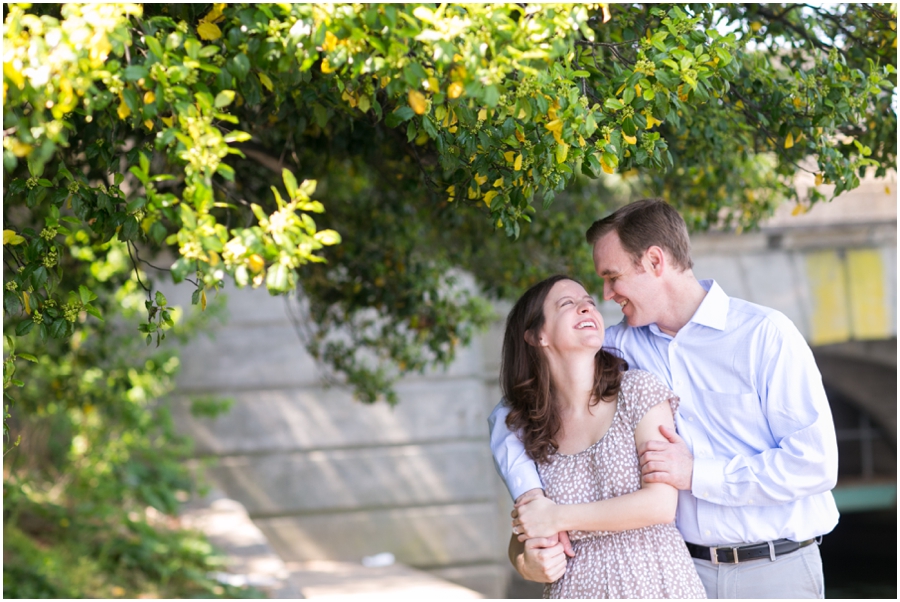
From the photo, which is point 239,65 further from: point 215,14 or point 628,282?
point 628,282

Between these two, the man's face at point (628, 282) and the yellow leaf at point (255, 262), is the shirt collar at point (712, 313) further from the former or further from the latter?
the yellow leaf at point (255, 262)

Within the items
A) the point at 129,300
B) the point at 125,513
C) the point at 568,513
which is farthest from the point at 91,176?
the point at 125,513

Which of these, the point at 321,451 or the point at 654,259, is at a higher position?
the point at 654,259

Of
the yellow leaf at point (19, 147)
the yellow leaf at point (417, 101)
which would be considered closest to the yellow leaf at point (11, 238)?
the yellow leaf at point (19, 147)

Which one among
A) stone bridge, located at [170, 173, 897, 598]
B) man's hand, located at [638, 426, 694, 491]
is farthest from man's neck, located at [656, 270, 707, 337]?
stone bridge, located at [170, 173, 897, 598]

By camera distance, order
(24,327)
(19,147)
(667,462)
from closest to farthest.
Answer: (19,147), (24,327), (667,462)

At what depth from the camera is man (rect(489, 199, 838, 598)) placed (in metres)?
2.33

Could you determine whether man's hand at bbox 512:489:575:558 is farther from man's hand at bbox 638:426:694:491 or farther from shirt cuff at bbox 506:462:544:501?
man's hand at bbox 638:426:694:491

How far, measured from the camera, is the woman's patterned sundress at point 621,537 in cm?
236

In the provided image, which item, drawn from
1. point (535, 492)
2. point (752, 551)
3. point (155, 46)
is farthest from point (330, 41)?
point (752, 551)

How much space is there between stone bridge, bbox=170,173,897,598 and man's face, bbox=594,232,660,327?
18.9 ft

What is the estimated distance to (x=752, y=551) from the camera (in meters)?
2.45

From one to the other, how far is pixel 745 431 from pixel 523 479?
0.66 meters

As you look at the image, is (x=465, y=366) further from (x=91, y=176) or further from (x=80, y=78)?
(x=80, y=78)
